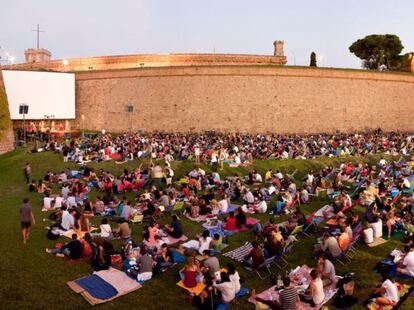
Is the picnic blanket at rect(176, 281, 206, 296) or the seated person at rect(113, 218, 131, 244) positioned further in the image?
the seated person at rect(113, 218, 131, 244)

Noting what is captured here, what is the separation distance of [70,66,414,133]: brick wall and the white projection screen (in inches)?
105

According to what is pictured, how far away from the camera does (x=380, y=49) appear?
5525 cm

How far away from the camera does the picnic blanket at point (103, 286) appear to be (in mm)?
7077

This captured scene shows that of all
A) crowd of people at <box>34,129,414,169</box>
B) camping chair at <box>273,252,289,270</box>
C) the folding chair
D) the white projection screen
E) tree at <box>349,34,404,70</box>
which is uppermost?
tree at <box>349,34,404,70</box>

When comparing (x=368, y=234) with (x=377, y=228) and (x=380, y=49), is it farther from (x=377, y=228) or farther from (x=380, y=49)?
(x=380, y=49)

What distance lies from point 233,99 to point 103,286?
1117 inches

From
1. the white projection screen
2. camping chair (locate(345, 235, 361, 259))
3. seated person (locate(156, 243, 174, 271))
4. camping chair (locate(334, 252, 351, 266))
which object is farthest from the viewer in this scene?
the white projection screen

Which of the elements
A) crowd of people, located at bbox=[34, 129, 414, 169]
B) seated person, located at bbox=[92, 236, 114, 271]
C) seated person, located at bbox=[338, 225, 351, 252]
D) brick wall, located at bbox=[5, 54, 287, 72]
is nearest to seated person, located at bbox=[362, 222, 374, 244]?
seated person, located at bbox=[338, 225, 351, 252]

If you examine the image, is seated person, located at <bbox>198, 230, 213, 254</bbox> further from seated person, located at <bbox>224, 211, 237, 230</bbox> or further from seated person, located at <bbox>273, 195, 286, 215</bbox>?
seated person, located at <bbox>273, 195, 286, 215</bbox>

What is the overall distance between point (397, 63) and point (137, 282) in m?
58.7

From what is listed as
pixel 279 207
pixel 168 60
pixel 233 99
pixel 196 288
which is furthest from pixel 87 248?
pixel 168 60

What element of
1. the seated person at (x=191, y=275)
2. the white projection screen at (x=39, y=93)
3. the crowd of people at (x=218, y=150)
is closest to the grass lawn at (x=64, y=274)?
the seated person at (x=191, y=275)

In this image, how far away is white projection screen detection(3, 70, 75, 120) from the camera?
98.2 ft

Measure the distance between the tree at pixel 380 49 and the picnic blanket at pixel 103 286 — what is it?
57.4m
